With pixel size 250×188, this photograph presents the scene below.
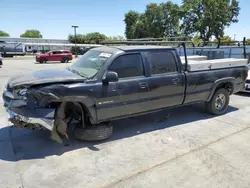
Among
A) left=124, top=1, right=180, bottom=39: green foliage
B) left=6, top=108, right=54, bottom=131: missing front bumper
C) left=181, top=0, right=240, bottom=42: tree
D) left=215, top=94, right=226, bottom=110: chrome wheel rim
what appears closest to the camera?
left=6, top=108, right=54, bottom=131: missing front bumper

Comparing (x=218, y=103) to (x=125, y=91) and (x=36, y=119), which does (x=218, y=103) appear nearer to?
(x=125, y=91)

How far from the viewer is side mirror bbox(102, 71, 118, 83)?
388 centimetres

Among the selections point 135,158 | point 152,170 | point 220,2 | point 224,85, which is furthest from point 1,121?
point 220,2

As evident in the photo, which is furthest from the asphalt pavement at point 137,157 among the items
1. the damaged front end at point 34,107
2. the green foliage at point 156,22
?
the green foliage at point 156,22

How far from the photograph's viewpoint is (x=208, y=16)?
42531 millimetres

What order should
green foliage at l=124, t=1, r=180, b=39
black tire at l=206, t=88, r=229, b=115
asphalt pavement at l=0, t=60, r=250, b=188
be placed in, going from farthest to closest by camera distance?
1. green foliage at l=124, t=1, r=180, b=39
2. black tire at l=206, t=88, r=229, b=115
3. asphalt pavement at l=0, t=60, r=250, b=188

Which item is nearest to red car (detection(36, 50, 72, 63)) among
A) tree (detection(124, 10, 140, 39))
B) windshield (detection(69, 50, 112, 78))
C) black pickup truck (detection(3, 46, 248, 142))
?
windshield (detection(69, 50, 112, 78))

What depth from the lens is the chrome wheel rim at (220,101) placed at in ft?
19.2

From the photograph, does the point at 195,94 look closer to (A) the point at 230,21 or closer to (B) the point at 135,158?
(B) the point at 135,158

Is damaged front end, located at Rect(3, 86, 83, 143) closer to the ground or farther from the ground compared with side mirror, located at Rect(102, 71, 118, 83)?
closer to the ground

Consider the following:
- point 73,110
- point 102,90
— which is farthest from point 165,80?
point 73,110

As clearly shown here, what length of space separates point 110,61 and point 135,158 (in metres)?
1.79

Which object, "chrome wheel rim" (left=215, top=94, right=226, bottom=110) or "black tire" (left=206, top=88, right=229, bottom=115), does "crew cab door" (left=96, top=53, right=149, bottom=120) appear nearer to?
"black tire" (left=206, top=88, right=229, bottom=115)

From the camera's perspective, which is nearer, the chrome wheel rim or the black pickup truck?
the black pickup truck
